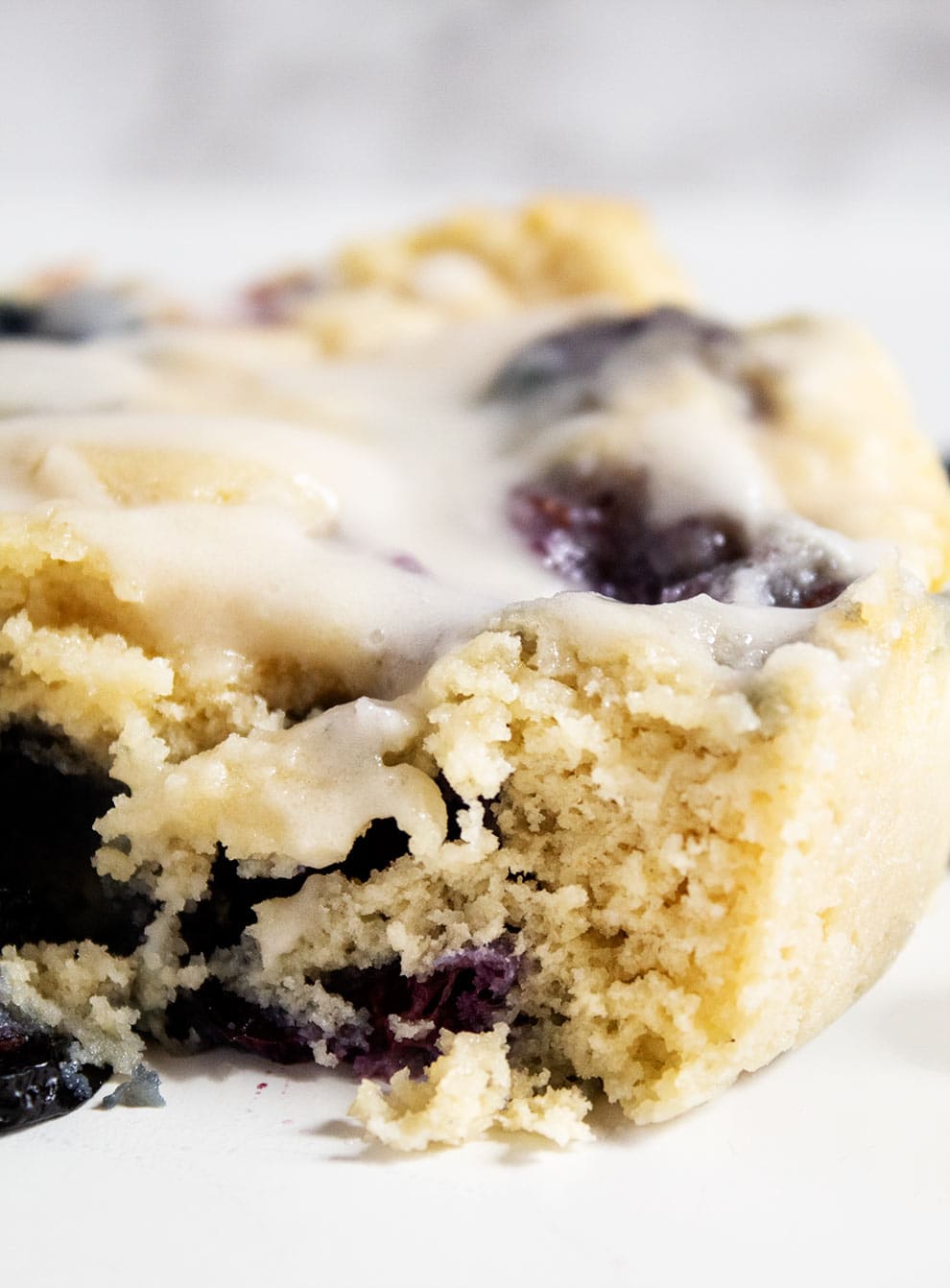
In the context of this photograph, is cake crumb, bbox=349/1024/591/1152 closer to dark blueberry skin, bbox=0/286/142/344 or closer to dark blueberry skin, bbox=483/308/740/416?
dark blueberry skin, bbox=483/308/740/416

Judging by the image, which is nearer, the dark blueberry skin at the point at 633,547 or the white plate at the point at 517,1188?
the white plate at the point at 517,1188

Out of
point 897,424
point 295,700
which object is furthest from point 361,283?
point 295,700

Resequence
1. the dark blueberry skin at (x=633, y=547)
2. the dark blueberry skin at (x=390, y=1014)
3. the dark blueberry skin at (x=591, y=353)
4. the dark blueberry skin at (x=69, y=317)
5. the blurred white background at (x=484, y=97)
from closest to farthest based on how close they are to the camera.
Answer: the dark blueberry skin at (x=390, y=1014) < the dark blueberry skin at (x=633, y=547) < the dark blueberry skin at (x=591, y=353) < the dark blueberry skin at (x=69, y=317) < the blurred white background at (x=484, y=97)

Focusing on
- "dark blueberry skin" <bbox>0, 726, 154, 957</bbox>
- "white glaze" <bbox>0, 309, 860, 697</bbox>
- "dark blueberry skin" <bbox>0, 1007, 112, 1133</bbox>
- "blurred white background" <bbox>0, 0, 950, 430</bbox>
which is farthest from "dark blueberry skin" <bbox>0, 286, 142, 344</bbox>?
"blurred white background" <bbox>0, 0, 950, 430</bbox>

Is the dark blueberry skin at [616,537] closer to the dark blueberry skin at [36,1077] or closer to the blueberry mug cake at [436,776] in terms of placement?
the blueberry mug cake at [436,776]

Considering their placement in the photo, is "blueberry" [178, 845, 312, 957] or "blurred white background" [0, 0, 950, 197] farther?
"blurred white background" [0, 0, 950, 197]

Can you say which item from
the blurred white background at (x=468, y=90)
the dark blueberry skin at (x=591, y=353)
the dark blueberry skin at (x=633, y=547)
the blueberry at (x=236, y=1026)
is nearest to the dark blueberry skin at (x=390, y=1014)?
the blueberry at (x=236, y=1026)
